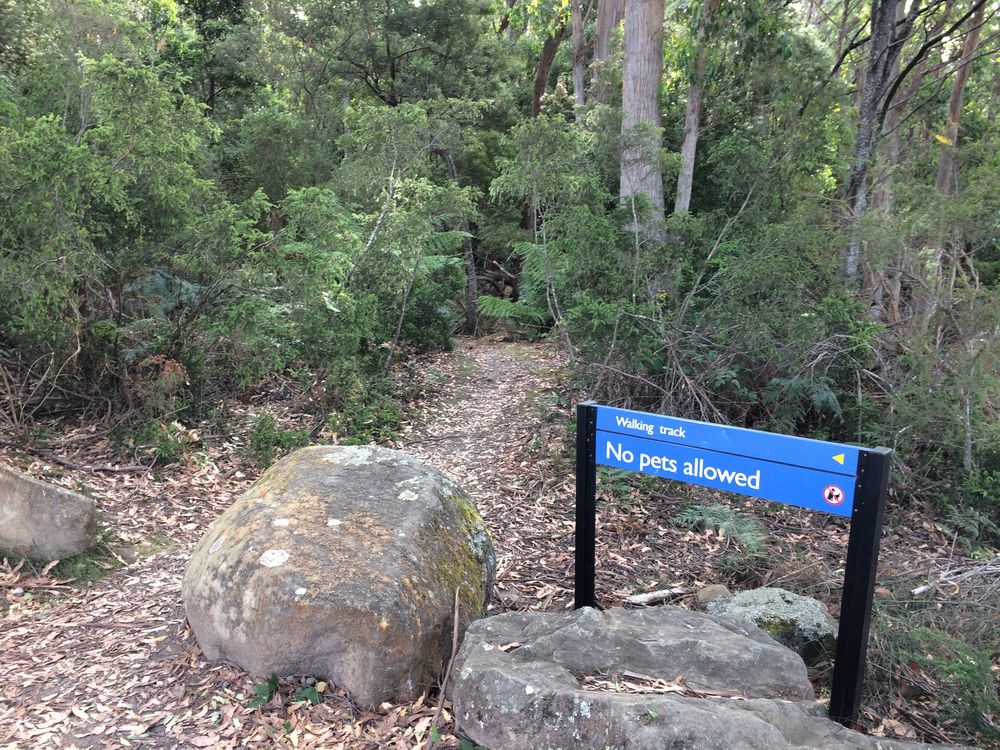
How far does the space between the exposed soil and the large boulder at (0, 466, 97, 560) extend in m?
0.16

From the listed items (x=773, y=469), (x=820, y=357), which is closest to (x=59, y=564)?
(x=773, y=469)

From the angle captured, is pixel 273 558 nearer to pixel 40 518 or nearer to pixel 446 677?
pixel 446 677

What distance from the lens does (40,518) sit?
183 inches

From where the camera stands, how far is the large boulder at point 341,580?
3.32 m

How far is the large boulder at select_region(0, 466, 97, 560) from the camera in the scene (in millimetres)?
4578

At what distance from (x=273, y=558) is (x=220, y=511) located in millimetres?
2692

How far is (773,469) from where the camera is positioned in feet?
11.0

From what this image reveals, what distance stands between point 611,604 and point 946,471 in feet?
Answer: 14.4

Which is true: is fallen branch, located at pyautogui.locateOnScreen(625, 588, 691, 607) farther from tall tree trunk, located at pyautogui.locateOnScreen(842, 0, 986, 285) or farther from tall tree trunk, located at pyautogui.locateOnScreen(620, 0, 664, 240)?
tall tree trunk, located at pyautogui.locateOnScreen(842, 0, 986, 285)

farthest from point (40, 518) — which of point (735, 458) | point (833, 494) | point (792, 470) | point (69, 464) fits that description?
point (833, 494)

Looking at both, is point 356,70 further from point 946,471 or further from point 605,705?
point 605,705

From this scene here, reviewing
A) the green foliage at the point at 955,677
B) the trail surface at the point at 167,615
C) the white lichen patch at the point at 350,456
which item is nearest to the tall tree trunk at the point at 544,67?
the trail surface at the point at 167,615

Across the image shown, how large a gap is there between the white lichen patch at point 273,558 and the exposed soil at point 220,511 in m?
0.55

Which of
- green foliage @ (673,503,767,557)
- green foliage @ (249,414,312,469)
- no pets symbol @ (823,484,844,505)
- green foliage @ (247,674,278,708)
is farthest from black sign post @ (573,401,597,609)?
green foliage @ (249,414,312,469)
